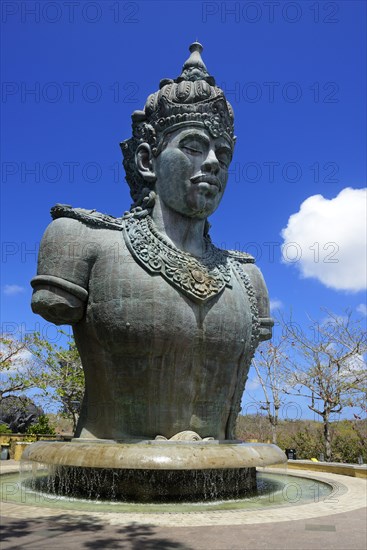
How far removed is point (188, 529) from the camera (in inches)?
222

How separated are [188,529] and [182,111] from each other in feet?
21.9

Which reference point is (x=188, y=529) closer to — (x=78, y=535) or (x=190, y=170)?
(x=78, y=535)

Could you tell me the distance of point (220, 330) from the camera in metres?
8.77

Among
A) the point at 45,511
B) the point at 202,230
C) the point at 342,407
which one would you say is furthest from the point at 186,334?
the point at 342,407

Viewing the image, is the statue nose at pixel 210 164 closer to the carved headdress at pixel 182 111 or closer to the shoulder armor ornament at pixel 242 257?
the carved headdress at pixel 182 111

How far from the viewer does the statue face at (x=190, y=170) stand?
920 centimetres

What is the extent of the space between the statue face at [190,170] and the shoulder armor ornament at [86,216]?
107 cm

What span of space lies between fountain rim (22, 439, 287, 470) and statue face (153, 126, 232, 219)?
4.08 meters

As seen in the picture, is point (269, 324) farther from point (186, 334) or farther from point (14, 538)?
point (14, 538)

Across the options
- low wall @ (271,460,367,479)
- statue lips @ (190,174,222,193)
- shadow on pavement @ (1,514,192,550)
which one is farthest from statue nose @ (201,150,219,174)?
low wall @ (271,460,367,479)

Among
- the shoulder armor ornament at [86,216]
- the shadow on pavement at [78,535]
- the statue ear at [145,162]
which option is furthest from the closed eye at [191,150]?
the shadow on pavement at [78,535]

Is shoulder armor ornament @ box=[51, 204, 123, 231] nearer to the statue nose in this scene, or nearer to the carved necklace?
the carved necklace

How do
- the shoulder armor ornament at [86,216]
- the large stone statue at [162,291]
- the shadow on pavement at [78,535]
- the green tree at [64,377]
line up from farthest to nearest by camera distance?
the green tree at [64,377] → the shoulder armor ornament at [86,216] → the large stone statue at [162,291] → the shadow on pavement at [78,535]

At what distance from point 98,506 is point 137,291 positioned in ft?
10.4
